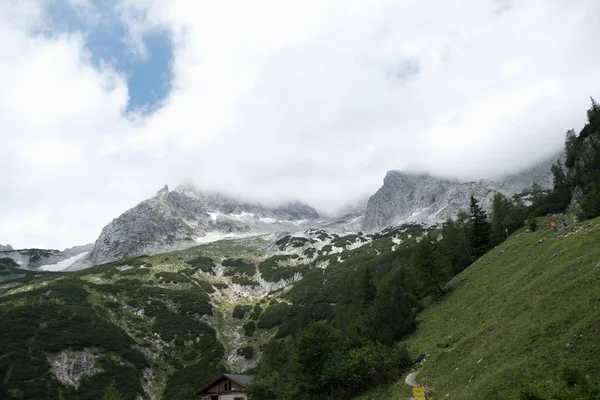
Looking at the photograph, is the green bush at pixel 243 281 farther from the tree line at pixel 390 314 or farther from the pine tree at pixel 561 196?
the pine tree at pixel 561 196

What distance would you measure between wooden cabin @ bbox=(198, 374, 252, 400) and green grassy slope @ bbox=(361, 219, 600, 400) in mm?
32463

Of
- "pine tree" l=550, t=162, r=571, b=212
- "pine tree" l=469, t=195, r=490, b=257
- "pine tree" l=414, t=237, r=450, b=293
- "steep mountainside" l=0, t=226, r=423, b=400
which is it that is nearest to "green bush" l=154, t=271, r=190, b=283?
"steep mountainside" l=0, t=226, r=423, b=400

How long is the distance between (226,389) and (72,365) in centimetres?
4496

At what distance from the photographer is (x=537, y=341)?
82.6 ft

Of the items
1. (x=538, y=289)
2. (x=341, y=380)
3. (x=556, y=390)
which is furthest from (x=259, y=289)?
(x=556, y=390)

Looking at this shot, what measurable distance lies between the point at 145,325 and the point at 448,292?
95.0m

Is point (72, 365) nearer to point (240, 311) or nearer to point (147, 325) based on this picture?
point (147, 325)

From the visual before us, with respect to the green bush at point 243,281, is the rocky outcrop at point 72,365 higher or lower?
lower

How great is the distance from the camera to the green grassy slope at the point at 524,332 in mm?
21359

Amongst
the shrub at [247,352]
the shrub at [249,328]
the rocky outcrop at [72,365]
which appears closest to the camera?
the rocky outcrop at [72,365]

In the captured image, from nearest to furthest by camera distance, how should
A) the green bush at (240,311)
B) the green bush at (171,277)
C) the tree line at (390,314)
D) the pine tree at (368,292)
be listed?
the tree line at (390,314), the pine tree at (368,292), the green bush at (240,311), the green bush at (171,277)

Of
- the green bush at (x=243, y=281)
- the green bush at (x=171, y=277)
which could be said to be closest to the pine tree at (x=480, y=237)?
the green bush at (x=243, y=281)

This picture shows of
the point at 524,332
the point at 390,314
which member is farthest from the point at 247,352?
the point at 524,332

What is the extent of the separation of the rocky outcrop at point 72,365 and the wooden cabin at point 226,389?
3574 centimetres
